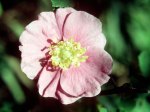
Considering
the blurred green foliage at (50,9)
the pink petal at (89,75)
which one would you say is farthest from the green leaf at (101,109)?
the pink petal at (89,75)


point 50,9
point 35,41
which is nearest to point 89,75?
point 35,41

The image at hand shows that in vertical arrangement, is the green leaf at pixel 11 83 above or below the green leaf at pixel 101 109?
below

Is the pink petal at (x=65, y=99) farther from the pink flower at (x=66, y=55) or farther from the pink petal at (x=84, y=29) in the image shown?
the pink petal at (x=84, y=29)

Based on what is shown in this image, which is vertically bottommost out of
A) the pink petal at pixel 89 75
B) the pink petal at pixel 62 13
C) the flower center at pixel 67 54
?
the pink petal at pixel 89 75

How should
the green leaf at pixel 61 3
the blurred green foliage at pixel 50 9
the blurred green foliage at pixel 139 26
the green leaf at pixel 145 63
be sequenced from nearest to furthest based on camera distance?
the green leaf at pixel 61 3 < the green leaf at pixel 145 63 < the blurred green foliage at pixel 50 9 < the blurred green foliage at pixel 139 26

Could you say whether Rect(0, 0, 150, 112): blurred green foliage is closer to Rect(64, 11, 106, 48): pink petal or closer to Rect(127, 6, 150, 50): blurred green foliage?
Rect(127, 6, 150, 50): blurred green foliage

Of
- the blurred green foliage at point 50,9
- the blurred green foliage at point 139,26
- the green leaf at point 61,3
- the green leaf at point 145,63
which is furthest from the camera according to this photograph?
the blurred green foliage at point 139,26

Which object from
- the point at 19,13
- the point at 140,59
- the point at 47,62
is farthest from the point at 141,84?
the point at 19,13

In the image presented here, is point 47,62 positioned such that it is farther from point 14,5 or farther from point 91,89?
point 14,5

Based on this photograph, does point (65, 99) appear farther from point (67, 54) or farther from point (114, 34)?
point (114, 34)

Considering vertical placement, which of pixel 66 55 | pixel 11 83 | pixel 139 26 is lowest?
pixel 11 83
